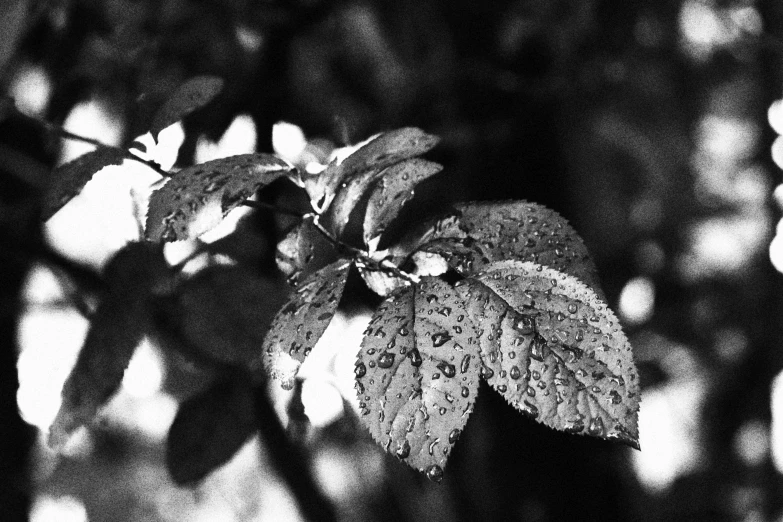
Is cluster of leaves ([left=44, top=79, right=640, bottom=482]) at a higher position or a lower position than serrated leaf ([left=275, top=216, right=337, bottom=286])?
higher

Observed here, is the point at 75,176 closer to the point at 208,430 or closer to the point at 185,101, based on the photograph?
the point at 185,101

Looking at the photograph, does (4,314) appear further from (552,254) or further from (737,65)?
(737,65)

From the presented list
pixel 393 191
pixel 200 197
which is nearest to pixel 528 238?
pixel 393 191

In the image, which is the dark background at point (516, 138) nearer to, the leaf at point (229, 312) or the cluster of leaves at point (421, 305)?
the leaf at point (229, 312)

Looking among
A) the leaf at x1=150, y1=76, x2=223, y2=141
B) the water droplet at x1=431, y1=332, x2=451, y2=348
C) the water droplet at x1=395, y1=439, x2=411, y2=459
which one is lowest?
the water droplet at x1=395, y1=439, x2=411, y2=459

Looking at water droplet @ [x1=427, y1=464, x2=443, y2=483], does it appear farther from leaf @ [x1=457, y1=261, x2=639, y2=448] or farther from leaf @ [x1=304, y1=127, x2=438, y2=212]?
leaf @ [x1=304, y1=127, x2=438, y2=212]

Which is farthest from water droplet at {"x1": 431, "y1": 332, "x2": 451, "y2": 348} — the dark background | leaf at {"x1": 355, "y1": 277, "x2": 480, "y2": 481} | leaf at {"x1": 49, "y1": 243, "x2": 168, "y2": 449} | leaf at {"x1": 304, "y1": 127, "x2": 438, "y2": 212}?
the dark background

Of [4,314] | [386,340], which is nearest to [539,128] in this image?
[4,314]

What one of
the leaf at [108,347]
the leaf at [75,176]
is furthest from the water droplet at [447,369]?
the leaf at [108,347]
